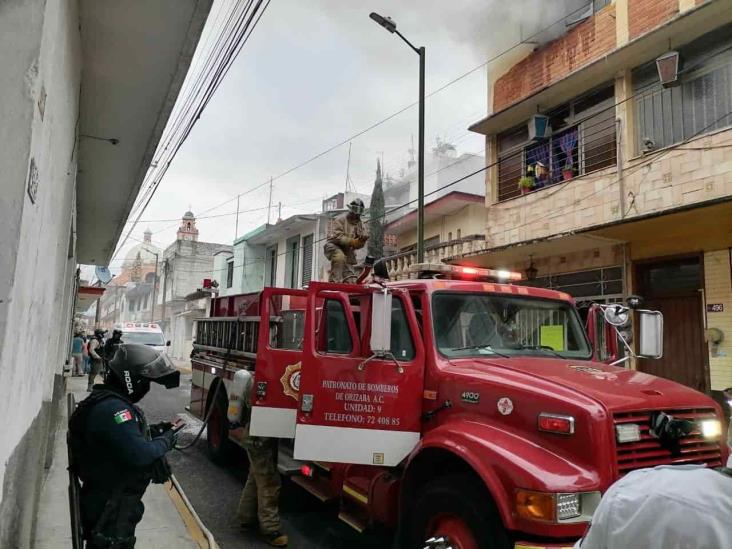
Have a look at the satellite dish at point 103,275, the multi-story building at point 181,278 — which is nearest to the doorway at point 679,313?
the satellite dish at point 103,275

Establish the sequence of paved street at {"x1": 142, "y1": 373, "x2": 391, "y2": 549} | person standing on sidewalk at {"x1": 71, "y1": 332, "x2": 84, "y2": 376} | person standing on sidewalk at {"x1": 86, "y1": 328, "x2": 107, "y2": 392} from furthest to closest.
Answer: person standing on sidewalk at {"x1": 71, "y1": 332, "x2": 84, "y2": 376}, person standing on sidewalk at {"x1": 86, "y1": 328, "x2": 107, "y2": 392}, paved street at {"x1": 142, "y1": 373, "x2": 391, "y2": 549}

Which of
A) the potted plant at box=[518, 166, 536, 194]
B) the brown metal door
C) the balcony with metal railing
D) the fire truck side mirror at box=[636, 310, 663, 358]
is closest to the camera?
the fire truck side mirror at box=[636, 310, 663, 358]

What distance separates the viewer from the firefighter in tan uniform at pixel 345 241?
6211 millimetres

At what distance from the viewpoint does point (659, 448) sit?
318cm

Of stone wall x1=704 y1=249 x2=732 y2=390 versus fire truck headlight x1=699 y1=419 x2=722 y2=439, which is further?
stone wall x1=704 y1=249 x2=732 y2=390

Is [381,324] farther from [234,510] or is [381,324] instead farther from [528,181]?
[528,181]

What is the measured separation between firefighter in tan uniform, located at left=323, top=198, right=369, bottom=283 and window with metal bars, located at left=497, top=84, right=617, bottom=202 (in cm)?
610

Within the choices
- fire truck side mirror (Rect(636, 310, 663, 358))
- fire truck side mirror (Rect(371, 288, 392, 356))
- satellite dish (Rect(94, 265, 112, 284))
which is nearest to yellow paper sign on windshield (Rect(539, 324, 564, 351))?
fire truck side mirror (Rect(636, 310, 663, 358))

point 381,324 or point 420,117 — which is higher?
point 420,117

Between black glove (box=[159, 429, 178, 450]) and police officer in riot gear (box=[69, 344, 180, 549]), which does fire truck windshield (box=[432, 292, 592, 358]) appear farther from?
police officer in riot gear (box=[69, 344, 180, 549])

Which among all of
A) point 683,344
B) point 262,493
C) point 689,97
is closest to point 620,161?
point 689,97

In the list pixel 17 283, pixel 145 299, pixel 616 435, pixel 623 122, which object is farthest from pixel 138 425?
pixel 145 299

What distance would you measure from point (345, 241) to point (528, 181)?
683 cm

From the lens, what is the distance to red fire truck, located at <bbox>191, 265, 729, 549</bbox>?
3006 mm
